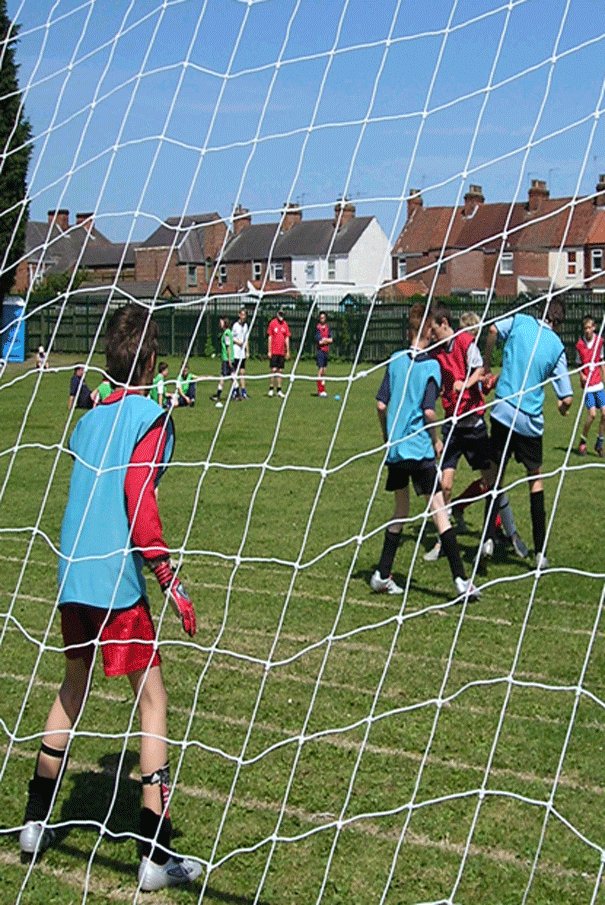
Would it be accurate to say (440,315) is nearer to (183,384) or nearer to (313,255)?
(183,384)

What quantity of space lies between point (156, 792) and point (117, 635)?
503 millimetres

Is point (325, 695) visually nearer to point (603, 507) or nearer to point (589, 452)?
point (603, 507)

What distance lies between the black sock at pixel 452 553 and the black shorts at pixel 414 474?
0.29 metres

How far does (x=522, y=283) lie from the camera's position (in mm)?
19109

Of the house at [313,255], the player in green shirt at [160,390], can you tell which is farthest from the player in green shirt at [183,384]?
the house at [313,255]

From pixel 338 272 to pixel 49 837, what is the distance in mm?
7565

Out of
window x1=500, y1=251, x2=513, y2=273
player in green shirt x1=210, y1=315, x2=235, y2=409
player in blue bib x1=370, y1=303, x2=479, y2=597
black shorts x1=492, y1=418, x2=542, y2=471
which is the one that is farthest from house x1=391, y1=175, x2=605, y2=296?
player in green shirt x1=210, y1=315, x2=235, y2=409

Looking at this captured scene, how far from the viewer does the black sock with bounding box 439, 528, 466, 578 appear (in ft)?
22.7

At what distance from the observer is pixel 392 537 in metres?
7.02

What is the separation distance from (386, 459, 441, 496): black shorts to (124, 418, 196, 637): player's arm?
3.25 meters

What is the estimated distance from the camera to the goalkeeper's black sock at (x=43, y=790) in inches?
154

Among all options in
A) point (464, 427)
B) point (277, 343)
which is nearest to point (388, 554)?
point (464, 427)

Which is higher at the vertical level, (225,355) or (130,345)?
(130,345)

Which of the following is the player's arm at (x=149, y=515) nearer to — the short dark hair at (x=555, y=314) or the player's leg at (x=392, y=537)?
the player's leg at (x=392, y=537)
